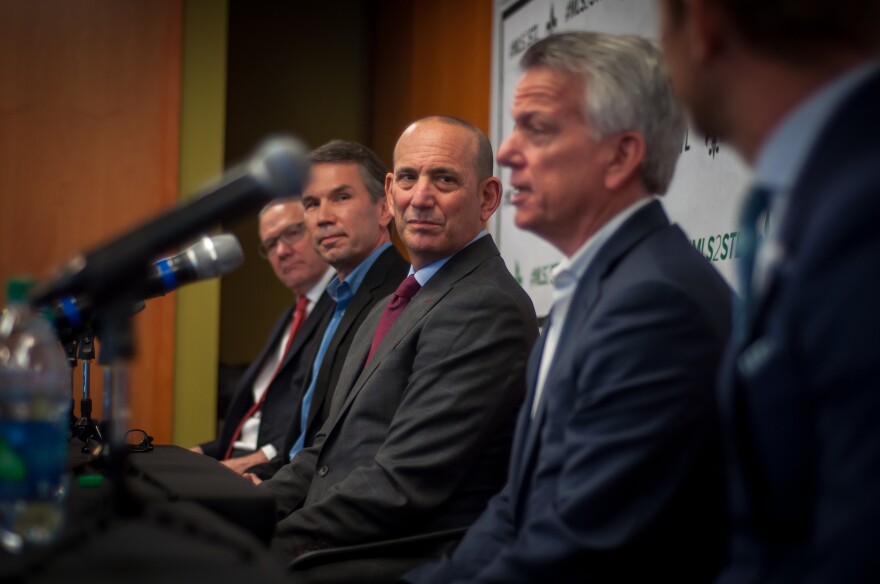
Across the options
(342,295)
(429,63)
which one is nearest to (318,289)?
(342,295)

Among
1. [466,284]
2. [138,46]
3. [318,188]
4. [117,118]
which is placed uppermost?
[138,46]

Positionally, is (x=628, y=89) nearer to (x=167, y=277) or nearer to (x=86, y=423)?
(x=167, y=277)

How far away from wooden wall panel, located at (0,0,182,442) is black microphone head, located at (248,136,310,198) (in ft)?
11.9

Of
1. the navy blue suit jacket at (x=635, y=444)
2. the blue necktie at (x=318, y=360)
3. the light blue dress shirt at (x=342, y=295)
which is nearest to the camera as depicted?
the navy blue suit jacket at (x=635, y=444)

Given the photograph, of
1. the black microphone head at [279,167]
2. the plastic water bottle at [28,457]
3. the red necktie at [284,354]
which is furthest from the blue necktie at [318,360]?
the black microphone head at [279,167]

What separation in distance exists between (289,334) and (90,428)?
1.58 meters

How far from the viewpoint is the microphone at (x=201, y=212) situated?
998mm

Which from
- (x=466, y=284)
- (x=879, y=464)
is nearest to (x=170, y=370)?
(x=466, y=284)

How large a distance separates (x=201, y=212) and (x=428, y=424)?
1.05 metres

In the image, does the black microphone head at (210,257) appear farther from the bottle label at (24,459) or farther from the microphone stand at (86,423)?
the microphone stand at (86,423)

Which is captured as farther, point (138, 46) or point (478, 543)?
point (138, 46)

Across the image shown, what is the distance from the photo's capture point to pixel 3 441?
1148mm

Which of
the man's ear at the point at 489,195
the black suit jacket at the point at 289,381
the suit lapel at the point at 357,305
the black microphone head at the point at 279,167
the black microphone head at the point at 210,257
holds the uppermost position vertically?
the man's ear at the point at 489,195

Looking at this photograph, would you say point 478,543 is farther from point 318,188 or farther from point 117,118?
point 117,118
